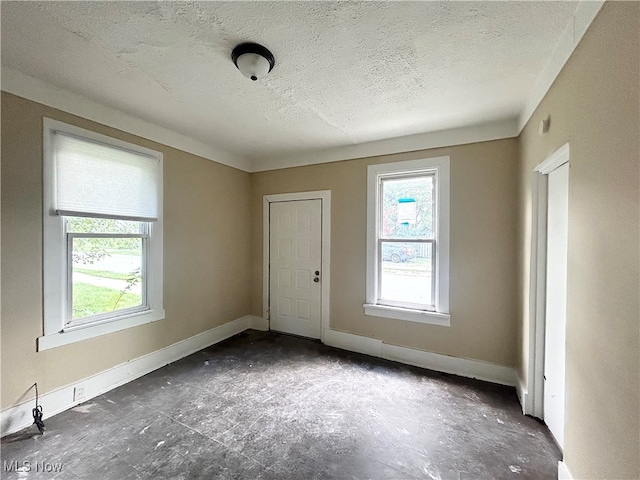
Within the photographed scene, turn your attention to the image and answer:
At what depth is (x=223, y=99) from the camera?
2.21 meters

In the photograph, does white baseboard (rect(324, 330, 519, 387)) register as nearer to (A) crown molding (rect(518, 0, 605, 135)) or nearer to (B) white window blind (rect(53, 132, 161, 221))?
(A) crown molding (rect(518, 0, 605, 135))

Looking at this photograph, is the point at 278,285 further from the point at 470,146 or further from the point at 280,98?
the point at 470,146

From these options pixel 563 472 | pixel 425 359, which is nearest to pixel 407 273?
pixel 425 359

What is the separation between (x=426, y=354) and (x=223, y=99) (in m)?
3.20

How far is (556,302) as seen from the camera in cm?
187

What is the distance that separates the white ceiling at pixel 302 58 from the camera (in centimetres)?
133

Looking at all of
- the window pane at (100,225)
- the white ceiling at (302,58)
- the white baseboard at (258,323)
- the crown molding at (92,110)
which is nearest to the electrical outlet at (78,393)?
the window pane at (100,225)

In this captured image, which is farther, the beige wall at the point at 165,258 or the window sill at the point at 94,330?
the window sill at the point at 94,330

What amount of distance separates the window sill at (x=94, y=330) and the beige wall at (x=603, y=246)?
340 cm

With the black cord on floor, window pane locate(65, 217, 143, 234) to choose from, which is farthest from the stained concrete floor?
window pane locate(65, 217, 143, 234)

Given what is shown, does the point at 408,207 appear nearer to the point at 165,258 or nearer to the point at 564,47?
the point at 564,47

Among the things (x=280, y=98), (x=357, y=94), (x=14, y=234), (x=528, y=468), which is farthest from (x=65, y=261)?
(x=528, y=468)

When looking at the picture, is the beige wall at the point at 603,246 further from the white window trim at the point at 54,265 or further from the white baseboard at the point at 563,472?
the white window trim at the point at 54,265

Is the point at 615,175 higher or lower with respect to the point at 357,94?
lower
